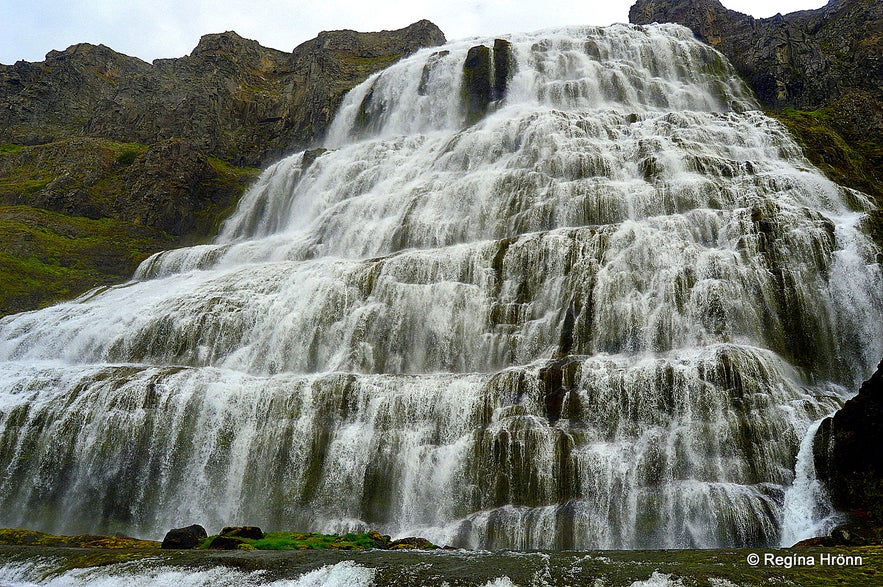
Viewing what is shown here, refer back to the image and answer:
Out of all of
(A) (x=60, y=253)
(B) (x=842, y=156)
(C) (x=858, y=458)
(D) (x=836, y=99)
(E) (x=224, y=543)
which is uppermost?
(D) (x=836, y=99)

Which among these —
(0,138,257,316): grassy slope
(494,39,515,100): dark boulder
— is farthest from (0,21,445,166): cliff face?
(494,39,515,100): dark boulder

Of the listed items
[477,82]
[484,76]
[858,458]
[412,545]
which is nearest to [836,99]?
[484,76]

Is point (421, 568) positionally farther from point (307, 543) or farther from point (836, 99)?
point (836, 99)

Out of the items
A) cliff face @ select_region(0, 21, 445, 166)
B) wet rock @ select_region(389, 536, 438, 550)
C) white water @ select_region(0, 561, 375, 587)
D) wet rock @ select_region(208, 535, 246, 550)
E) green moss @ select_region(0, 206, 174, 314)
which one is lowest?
white water @ select_region(0, 561, 375, 587)

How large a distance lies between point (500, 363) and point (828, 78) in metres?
40.7

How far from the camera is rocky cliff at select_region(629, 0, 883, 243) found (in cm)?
3509

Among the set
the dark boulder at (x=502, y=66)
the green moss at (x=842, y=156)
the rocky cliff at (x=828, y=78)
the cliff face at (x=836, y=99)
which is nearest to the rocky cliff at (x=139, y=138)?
the dark boulder at (x=502, y=66)

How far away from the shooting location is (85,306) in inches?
1372

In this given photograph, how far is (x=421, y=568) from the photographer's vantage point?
11812 mm

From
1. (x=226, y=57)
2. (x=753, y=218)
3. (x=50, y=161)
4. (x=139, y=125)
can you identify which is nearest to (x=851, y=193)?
(x=753, y=218)

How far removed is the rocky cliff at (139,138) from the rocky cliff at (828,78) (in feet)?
124

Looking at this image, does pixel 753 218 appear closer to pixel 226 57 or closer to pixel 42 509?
pixel 42 509

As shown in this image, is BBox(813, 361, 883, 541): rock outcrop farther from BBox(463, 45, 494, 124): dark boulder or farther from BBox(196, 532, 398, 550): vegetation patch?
BBox(463, 45, 494, 124): dark boulder

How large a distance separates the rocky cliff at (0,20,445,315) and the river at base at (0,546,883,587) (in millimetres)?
31921
